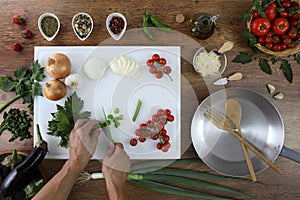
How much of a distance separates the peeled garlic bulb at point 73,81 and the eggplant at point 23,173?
228 millimetres

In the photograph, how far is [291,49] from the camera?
122cm

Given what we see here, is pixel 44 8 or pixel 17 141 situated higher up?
pixel 44 8

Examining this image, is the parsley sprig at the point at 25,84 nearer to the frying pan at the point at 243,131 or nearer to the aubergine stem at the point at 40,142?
the aubergine stem at the point at 40,142

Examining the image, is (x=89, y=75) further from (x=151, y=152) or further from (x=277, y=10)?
(x=277, y=10)

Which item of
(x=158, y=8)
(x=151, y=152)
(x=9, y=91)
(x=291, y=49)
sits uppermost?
(x=158, y=8)

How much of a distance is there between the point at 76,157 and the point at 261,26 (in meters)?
0.74

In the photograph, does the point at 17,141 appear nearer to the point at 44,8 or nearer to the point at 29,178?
the point at 29,178

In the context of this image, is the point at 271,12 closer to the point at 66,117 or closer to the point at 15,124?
the point at 66,117

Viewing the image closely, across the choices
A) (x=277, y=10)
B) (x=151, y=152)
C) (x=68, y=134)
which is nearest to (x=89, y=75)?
(x=68, y=134)

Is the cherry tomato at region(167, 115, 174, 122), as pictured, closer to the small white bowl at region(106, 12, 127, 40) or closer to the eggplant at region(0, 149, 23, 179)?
the small white bowl at region(106, 12, 127, 40)

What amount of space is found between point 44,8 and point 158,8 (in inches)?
15.9

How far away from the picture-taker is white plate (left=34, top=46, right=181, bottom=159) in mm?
1267

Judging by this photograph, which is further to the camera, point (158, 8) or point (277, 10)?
point (158, 8)

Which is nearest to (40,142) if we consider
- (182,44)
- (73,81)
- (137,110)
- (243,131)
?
(73,81)
